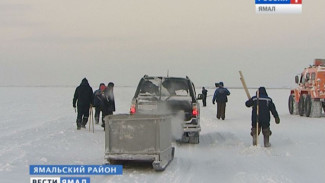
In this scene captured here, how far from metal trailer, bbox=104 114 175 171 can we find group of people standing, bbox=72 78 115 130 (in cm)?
650

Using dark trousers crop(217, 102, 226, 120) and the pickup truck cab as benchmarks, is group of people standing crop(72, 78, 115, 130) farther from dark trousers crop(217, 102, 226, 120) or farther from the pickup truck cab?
dark trousers crop(217, 102, 226, 120)

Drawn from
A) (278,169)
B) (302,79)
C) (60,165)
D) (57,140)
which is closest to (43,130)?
(57,140)

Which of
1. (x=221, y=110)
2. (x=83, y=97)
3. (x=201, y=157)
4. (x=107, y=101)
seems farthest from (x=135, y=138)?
(x=221, y=110)

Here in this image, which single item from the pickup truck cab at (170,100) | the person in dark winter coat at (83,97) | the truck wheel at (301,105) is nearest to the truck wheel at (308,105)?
the truck wheel at (301,105)

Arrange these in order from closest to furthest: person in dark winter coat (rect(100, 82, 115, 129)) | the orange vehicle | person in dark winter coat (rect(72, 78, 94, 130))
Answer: person in dark winter coat (rect(72, 78, 94, 130))
person in dark winter coat (rect(100, 82, 115, 129))
the orange vehicle

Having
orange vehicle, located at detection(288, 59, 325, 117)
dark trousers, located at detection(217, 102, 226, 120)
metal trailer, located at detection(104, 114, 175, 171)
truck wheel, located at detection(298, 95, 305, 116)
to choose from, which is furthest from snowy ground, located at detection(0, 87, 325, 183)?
truck wheel, located at detection(298, 95, 305, 116)

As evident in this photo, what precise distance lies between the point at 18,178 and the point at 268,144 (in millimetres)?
6910

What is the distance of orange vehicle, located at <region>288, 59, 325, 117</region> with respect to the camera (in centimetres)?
2242

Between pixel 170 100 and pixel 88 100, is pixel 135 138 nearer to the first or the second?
pixel 170 100

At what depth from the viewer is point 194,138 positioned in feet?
41.8

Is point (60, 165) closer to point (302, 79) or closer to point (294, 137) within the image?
point (294, 137)

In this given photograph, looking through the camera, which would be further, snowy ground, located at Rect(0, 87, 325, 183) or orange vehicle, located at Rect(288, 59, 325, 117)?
orange vehicle, located at Rect(288, 59, 325, 117)

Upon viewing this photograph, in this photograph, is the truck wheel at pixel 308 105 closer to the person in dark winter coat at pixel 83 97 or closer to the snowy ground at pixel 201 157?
the snowy ground at pixel 201 157

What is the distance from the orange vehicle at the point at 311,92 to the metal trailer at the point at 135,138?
51.6 ft
